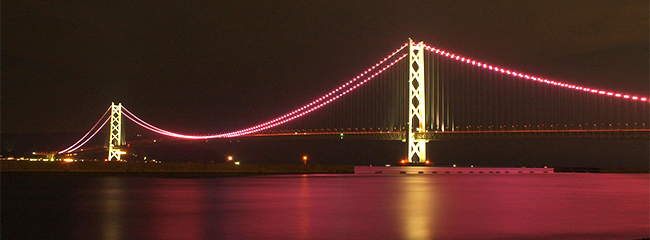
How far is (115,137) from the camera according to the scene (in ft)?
188

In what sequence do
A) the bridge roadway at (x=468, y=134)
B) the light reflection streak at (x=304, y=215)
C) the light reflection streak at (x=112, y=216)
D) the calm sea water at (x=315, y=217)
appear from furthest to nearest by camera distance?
1. the bridge roadway at (x=468, y=134)
2. the light reflection streak at (x=304, y=215)
3. the calm sea water at (x=315, y=217)
4. the light reflection streak at (x=112, y=216)

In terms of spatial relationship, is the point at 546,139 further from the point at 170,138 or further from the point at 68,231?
the point at 68,231

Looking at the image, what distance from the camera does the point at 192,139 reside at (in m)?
57.4

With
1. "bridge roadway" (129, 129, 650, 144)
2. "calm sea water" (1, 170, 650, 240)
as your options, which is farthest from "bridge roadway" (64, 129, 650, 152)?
"calm sea water" (1, 170, 650, 240)

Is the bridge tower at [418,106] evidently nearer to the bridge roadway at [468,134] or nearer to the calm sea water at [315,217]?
the bridge roadway at [468,134]

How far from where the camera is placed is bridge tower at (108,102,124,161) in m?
52.2

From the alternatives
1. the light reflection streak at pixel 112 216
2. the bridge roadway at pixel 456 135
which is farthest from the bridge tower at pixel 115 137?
the light reflection streak at pixel 112 216

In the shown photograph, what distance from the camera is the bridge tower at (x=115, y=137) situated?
52.2 m

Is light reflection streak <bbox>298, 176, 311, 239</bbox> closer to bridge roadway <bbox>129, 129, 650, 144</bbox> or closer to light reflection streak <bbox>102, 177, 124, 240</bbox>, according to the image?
light reflection streak <bbox>102, 177, 124, 240</bbox>

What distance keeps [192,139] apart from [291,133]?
9.88 metres

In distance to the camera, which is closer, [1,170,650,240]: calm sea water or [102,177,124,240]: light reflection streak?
[102,177,124,240]: light reflection streak

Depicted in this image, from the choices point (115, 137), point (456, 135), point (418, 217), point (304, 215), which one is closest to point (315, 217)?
point (304, 215)

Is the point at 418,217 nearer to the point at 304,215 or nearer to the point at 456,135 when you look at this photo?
the point at 304,215

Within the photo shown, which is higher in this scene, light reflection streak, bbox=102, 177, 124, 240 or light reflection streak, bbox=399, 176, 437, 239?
light reflection streak, bbox=102, 177, 124, 240
